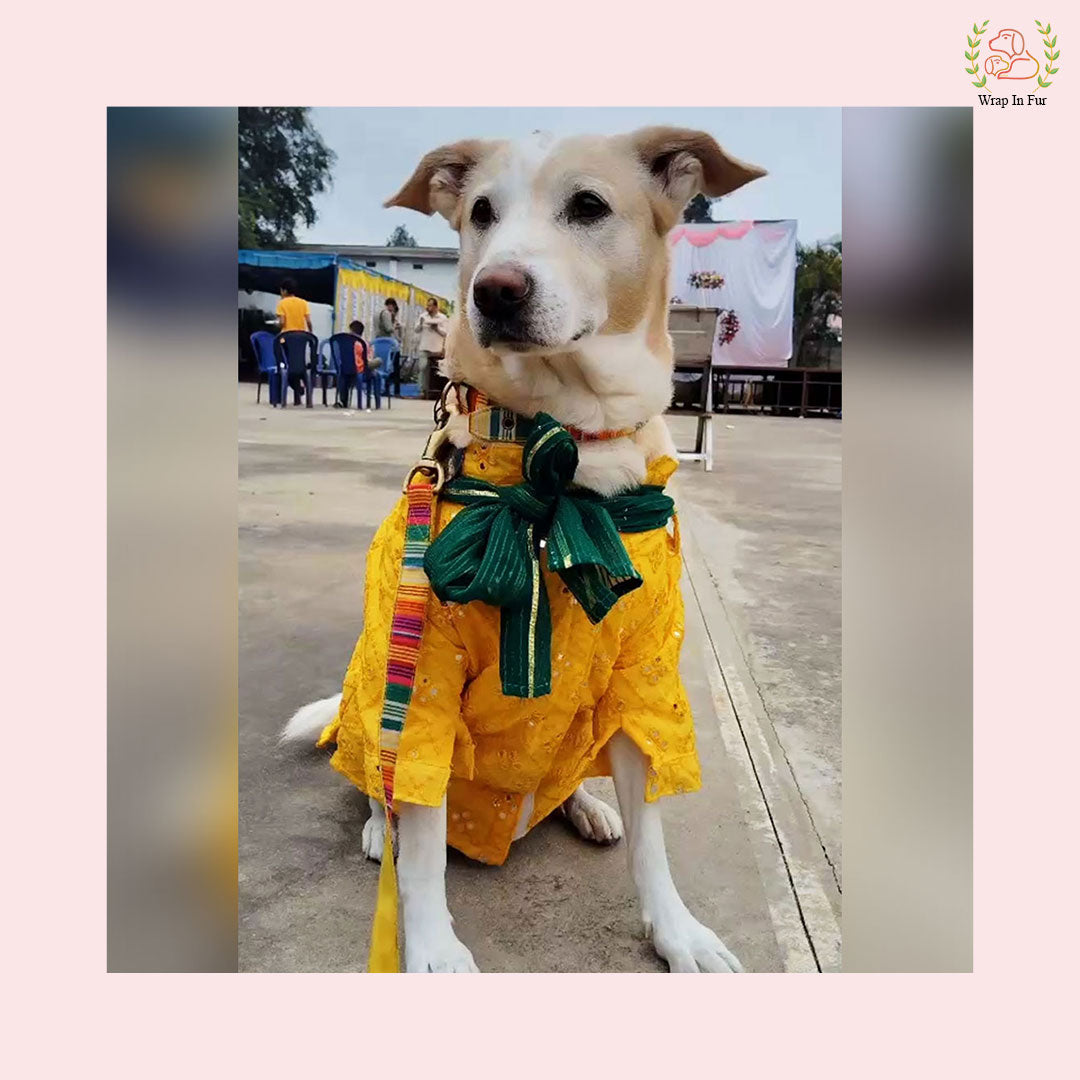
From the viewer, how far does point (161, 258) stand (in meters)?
1.11

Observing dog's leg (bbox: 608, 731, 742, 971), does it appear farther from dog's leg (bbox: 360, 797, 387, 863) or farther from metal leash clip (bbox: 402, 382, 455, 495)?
metal leash clip (bbox: 402, 382, 455, 495)

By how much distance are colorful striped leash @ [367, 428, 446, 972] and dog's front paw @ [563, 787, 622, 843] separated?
1.85ft

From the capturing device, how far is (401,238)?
1.65 metres

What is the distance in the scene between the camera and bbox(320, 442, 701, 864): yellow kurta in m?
1.36

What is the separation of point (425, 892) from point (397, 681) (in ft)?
1.31

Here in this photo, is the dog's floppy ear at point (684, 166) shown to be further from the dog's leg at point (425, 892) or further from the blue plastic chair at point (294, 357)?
the dog's leg at point (425, 892)

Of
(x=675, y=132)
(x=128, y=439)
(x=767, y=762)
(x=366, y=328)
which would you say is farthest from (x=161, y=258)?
(x=767, y=762)

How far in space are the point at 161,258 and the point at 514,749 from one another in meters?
0.95

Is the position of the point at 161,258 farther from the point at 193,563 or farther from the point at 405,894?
the point at 405,894
